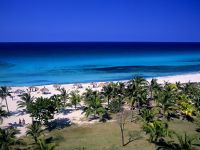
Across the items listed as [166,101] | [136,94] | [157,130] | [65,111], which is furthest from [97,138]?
[65,111]

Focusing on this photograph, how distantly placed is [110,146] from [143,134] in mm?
5626

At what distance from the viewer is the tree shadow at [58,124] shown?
1588 inches

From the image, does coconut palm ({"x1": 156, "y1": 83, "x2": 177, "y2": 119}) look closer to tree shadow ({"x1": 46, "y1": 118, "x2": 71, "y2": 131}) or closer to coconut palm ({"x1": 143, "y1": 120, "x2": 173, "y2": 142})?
coconut palm ({"x1": 143, "y1": 120, "x2": 173, "y2": 142})

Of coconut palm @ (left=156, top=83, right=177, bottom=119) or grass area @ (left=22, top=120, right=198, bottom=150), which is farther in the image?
coconut palm @ (left=156, top=83, right=177, bottom=119)

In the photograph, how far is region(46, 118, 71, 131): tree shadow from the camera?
132 feet

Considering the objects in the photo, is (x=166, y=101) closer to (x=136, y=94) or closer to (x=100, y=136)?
(x=136, y=94)

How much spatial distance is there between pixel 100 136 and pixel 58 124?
821cm

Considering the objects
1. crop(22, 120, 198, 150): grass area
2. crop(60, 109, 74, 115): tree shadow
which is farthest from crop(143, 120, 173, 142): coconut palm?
crop(60, 109, 74, 115): tree shadow

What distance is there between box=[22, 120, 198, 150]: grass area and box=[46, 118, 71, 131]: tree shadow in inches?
46.8

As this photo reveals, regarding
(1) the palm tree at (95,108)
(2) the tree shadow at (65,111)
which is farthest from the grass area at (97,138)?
(2) the tree shadow at (65,111)

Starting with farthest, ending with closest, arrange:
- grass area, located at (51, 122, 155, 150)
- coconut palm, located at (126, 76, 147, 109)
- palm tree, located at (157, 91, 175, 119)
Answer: coconut palm, located at (126, 76, 147, 109), palm tree, located at (157, 91, 175, 119), grass area, located at (51, 122, 155, 150)

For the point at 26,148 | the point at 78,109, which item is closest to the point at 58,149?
the point at 26,148

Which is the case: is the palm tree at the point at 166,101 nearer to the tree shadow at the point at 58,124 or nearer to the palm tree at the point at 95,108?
the palm tree at the point at 95,108

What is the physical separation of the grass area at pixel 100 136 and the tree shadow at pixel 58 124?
119cm
